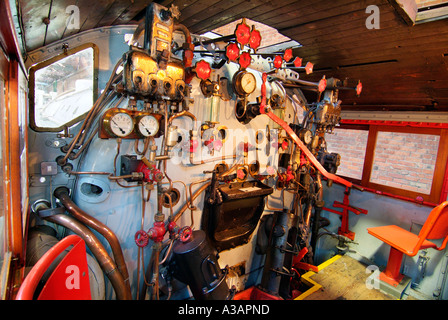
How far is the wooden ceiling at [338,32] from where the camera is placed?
2002mm

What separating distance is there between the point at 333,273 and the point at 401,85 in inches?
129

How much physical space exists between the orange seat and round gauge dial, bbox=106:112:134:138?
12.1 feet

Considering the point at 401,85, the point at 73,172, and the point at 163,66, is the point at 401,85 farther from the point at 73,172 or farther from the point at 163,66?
the point at 73,172

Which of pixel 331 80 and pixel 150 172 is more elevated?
pixel 331 80

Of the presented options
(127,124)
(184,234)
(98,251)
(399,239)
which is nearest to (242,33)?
(127,124)

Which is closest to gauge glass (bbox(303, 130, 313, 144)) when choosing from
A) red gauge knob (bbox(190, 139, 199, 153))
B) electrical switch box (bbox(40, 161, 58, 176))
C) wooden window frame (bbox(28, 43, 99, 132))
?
red gauge knob (bbox(190, 139, 199, 153))

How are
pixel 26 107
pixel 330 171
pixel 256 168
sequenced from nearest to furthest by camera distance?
pixel 26 107, pixel 256 168, pixel 330 171

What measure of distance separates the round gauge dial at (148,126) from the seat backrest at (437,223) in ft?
11.4

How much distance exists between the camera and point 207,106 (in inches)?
110

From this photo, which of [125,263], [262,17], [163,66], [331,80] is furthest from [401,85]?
[125,263]

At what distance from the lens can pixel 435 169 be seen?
3.96 meters

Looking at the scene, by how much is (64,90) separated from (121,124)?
0.71m

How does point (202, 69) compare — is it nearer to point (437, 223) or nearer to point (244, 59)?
point (244, 59)

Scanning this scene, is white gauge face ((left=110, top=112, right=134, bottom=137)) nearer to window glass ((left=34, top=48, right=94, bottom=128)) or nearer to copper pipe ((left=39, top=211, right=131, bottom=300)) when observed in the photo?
window glass ((left=34, top=48, right=94, bottom=128))
